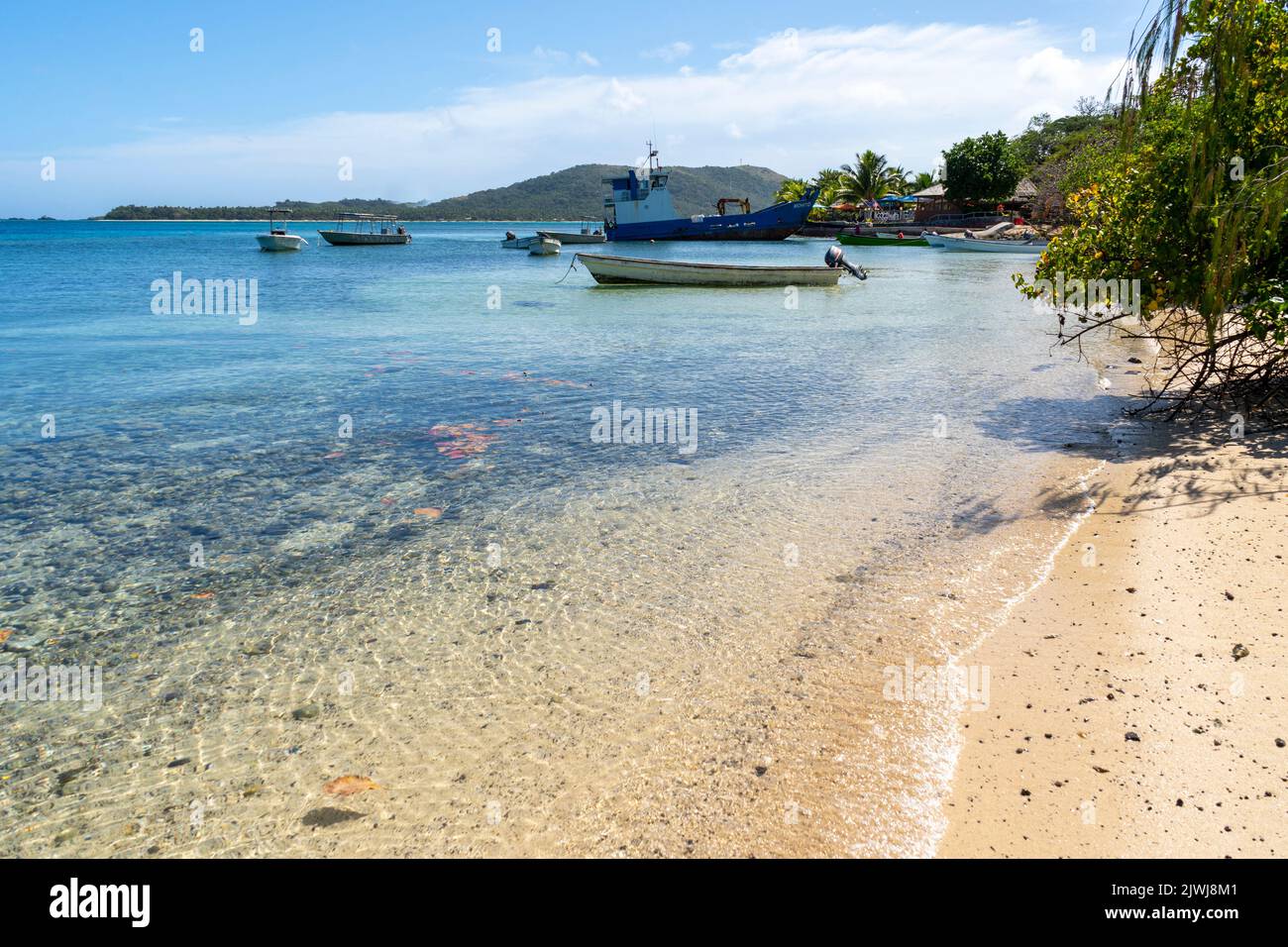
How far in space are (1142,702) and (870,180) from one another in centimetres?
10398

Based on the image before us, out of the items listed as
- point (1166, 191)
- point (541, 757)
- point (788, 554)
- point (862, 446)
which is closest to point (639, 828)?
point (541, 757)

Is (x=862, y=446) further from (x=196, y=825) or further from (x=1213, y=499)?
(x=196, y=825)

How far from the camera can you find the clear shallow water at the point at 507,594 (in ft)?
13.7

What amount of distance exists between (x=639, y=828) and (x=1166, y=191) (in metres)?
10.2

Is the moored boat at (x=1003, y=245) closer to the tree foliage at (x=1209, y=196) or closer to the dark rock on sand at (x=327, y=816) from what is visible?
the tree foliage at (x=1209, y=196)

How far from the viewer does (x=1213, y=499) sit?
7590mm

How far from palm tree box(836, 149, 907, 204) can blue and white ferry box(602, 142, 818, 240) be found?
1481cm

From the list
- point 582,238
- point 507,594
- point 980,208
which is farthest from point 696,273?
point 980,208

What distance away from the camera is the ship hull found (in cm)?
8500

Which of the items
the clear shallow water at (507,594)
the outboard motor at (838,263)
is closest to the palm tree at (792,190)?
the outboard motor at (838,263)

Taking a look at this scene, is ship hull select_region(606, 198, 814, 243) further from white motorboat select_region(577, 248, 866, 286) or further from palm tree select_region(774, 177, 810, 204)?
white motorboat select_region(577, 248, 866, 286)

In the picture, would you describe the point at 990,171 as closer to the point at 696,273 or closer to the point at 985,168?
the point at 985,168

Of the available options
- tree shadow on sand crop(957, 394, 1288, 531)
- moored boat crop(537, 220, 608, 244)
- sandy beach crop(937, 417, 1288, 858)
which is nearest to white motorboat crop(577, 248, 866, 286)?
tree shadow on sand crop(957, 394, 1288, 531)

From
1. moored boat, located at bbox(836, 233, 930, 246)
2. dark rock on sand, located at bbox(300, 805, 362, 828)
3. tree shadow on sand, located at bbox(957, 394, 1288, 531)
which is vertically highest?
moored boat, located at bbox(836, 233, 930, 246)
